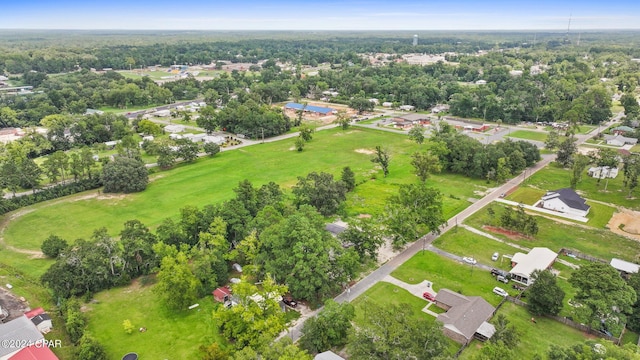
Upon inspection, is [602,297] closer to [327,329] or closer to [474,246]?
[474,246]

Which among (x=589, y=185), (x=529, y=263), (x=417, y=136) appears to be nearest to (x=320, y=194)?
(x=529, y=263)

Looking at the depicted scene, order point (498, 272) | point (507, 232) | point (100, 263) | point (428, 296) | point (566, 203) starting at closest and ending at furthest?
point (428, 296) → point (100, 263) → point (498, 272) → point (507, 232) → point (566, 203)

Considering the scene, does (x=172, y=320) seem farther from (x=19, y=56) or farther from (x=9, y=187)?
(x=19, y=56)

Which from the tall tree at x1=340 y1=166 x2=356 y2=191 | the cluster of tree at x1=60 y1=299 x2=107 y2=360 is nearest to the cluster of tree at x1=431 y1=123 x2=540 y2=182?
the tall tree at x1=340 y1=166 x2=356 y2=191

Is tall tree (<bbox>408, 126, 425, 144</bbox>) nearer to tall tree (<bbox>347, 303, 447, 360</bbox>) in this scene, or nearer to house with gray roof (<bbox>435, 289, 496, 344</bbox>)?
house with gray roof (<bbox>435, 289, 496, 344</bbox>)

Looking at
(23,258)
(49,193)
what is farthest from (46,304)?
(49,193)
